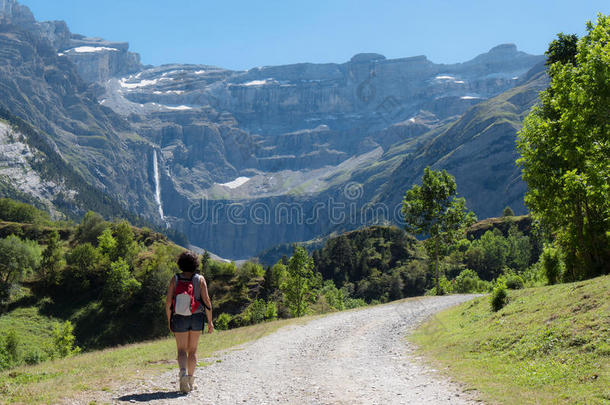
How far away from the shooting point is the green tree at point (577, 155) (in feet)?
65.5

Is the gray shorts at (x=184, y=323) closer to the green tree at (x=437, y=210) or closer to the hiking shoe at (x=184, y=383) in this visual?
the hiking shoe at (x=184, y=383)

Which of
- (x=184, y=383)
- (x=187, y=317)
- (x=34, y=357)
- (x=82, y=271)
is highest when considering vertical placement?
(x=187, y=317)

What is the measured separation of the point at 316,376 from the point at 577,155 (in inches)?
823

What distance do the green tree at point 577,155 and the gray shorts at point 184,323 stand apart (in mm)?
18381

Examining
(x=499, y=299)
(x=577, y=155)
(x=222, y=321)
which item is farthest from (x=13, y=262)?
(x=577, y=155)

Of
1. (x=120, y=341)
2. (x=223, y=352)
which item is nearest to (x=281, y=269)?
(x=120, y=341)

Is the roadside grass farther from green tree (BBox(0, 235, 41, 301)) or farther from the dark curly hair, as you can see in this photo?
green tree (BBox(0, 235, 41, 301))

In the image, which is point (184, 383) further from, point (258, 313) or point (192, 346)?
point (258, 313)

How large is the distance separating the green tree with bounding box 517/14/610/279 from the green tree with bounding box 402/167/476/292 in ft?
48.1

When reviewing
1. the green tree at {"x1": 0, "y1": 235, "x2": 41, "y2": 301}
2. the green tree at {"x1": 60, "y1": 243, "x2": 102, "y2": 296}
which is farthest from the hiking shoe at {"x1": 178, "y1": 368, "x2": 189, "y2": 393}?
the green tree at {"x1": 60, "y1": 243, "x2": 102, "y2": 296}

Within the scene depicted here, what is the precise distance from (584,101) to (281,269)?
9780 centimetres

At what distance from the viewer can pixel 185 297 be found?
12234 millimetres

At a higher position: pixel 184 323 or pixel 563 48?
pixel 563 48

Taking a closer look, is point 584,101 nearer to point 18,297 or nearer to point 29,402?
point 29,402
